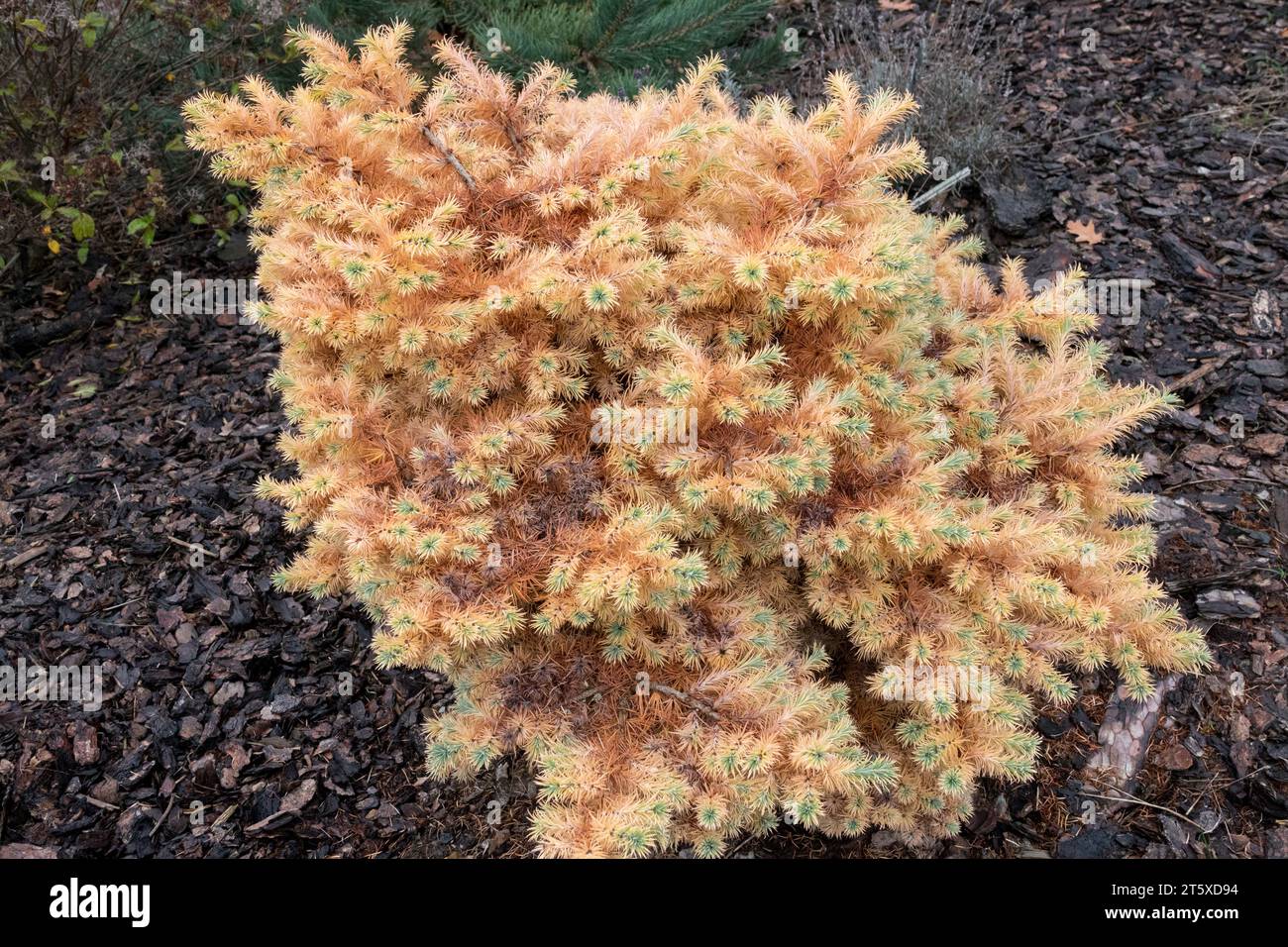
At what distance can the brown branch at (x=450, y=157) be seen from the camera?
75.9 inches

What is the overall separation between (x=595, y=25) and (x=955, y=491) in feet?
8.77

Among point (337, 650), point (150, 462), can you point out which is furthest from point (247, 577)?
point (150, 462)

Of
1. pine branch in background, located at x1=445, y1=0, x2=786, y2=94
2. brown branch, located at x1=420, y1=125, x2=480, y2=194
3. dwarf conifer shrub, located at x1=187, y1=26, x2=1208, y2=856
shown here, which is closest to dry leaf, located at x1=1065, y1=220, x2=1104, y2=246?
pine branch in background, located at x1=445, y1=0, x2=786, y2=94

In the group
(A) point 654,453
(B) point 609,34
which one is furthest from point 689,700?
(B) point 609,34

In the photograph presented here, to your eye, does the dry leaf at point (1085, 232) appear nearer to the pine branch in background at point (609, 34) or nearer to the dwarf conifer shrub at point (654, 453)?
the pine branch in background at point (609, 34)

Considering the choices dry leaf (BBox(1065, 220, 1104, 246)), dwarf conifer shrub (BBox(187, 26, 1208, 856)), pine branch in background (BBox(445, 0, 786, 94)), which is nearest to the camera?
dwarf conifer shrub (BBox(187, 26, 1208, 856))

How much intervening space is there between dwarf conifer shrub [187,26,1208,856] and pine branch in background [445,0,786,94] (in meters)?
1.81

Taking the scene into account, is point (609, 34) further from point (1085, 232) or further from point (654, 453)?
point (654, 453)

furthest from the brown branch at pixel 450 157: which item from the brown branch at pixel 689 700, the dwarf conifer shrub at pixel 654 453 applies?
the brown branch at pixel 689 700

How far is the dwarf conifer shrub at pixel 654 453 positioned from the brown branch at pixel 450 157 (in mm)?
22

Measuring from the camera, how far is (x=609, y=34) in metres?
3.85

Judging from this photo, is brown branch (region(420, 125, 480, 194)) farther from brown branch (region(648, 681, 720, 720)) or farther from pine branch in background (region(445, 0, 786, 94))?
pine branch in background (region(445, 0, 786, 94))

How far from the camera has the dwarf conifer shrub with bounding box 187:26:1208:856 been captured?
1.83 meters
